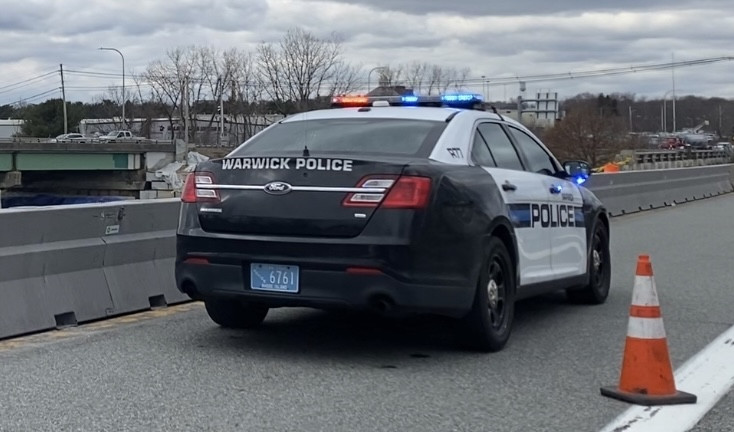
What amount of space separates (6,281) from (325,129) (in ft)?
8.22

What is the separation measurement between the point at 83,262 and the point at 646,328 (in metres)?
4.33

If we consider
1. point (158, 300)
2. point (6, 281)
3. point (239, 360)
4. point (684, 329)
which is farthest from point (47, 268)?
point (684, 329)

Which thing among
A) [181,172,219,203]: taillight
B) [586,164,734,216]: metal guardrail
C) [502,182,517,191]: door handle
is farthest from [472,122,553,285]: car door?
[586,164,734,216]: metal guardrail

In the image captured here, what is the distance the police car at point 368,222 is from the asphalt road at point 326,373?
39cm

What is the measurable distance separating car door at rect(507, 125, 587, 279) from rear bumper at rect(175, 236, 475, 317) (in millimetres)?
1929

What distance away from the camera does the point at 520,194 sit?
23.8 ft

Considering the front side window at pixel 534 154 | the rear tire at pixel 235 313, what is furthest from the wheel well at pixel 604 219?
the rear tire at pixel 235 313

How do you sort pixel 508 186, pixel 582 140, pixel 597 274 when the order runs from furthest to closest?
1. pixel 582 140
2. pixel 597 274
3. pixel 508 186

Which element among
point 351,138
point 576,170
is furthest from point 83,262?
point 576,170

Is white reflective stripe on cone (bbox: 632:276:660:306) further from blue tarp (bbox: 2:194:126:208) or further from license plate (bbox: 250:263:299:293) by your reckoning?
blue tarp (bbox: 2:194:126:208)

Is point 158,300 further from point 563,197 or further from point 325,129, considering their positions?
point 563,197

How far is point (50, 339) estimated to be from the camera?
6980 mm

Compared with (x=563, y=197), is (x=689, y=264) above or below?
below

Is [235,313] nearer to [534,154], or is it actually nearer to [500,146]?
[500,146]
